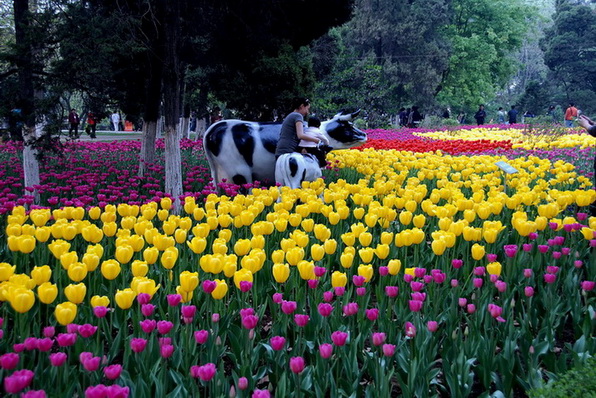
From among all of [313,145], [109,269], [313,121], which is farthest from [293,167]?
[109,269]

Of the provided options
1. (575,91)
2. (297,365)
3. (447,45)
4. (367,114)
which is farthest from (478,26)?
(297,365)

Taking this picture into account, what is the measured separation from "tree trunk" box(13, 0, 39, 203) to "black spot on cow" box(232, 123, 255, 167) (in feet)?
8.81

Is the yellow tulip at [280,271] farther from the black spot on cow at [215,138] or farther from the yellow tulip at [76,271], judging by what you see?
the black spot on cow at [215,138]

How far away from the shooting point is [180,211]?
23.1 feet

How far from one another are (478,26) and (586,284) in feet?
151

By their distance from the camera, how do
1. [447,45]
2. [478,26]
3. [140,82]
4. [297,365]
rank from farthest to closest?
[478,26] < [447,45] < [140,82] < [297,365]

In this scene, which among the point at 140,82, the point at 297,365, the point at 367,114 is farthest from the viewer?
the point at 367,114

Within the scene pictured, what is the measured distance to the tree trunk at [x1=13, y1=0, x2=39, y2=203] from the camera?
7.15 m

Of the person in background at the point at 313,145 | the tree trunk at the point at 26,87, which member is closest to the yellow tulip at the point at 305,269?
the person in background at the point at 313,145

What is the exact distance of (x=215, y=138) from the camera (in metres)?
8.42

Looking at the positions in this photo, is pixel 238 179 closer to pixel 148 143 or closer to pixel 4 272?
pixel 148 143

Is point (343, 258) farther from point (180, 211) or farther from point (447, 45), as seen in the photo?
point (447, 45)

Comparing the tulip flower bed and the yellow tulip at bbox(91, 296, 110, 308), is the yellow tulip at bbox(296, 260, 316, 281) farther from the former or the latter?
the yellow tulip at bbox(91, 296, 110, 308)

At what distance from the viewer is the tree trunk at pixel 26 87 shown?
7.15 metres
